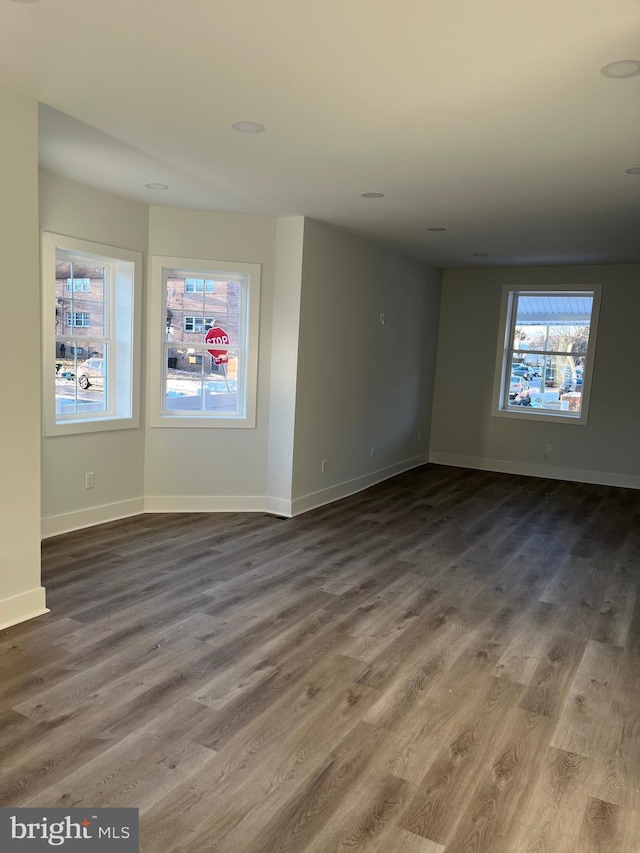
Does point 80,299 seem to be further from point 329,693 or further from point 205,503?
point 329,693

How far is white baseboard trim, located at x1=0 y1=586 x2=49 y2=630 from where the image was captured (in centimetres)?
300

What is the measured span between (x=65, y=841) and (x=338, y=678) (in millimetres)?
1273

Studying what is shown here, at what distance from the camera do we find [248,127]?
9.92 ft

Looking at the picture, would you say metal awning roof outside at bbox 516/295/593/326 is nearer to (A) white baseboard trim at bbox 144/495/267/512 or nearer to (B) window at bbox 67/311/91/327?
(A) white baseboard trim at bbox 144/495/267/512

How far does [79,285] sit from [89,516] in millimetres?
1764

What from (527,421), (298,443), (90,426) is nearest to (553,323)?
(527,421)

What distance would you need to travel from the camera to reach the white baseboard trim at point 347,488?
5.41 m

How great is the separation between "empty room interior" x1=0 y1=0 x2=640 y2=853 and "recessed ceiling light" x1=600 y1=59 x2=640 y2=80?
2cm

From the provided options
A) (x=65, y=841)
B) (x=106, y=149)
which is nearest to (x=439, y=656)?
(x=65, y=841)

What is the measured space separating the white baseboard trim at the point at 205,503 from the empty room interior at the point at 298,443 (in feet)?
0.09

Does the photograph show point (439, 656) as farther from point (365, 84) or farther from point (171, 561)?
point (365, 84)

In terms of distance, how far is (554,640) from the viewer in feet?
10.6

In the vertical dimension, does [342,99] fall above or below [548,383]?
above

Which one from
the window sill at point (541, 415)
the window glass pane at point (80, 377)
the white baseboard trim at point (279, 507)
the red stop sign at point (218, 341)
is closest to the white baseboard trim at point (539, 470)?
the window sill at point (541, 415)
